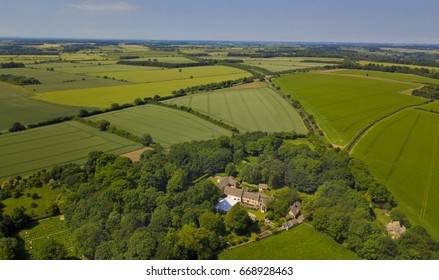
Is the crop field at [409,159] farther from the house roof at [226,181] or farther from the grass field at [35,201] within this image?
the grass field at [35,201]

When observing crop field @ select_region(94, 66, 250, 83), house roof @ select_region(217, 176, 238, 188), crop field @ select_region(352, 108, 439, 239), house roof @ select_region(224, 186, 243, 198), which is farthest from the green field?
crop field @ select_region(352, 108, 439, 239)

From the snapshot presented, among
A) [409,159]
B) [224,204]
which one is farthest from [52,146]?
[409,159]

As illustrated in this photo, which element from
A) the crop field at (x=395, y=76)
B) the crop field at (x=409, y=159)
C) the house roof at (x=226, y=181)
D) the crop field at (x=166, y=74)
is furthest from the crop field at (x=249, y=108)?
the crop field at (x=395, y=76)

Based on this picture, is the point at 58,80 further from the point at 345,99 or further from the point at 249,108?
the point at 345,99

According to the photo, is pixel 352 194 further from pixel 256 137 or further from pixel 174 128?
pixel 174 128

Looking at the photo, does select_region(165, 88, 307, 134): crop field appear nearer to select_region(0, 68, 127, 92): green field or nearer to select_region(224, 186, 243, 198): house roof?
select_region(224, 186, 243, 198): house roof

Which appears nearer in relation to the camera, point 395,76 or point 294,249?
point 294,249
